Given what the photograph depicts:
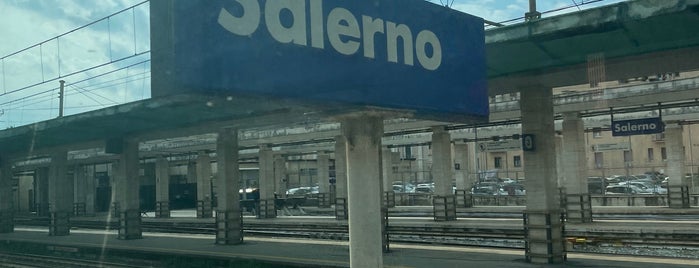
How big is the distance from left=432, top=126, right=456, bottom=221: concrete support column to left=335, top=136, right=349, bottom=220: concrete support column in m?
4.83

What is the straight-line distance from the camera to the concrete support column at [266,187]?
134 feet

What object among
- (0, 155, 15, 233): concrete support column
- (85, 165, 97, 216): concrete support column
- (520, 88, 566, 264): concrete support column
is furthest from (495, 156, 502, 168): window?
(520, 88, 566, 264): concrete support column

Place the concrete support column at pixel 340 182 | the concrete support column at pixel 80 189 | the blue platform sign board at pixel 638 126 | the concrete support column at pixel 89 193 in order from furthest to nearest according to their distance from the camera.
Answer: the concrete support column at pixel 89 193, the concrete support column at pixel 80 189, the concrete support column at pixel 340 182, the blue platform sign board at pixel 638 126

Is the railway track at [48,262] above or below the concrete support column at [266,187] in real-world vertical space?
below

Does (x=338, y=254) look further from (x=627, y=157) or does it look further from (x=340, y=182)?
(x=627, y=157)

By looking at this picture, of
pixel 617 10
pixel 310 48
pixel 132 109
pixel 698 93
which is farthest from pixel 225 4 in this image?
pixel 698 93

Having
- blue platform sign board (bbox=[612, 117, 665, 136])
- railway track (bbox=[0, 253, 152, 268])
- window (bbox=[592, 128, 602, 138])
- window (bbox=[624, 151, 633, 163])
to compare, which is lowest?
railway track (bbox=[0, 253, 152, 268])

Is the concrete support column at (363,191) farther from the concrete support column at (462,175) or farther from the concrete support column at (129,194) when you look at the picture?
the concrete support column at (462,175)

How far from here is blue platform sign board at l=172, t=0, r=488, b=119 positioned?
775 cm

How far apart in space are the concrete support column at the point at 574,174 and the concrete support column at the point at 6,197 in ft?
96.1

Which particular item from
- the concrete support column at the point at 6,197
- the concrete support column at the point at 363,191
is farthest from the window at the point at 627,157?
the concrete support column at the point at 363,191

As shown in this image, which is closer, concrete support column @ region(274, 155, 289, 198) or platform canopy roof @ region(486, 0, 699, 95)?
platform canopy roof @ region(486, 0, 699, 95)

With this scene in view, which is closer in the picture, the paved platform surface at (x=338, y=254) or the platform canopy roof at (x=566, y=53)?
the platform canopy roof at (x=566, y=53)

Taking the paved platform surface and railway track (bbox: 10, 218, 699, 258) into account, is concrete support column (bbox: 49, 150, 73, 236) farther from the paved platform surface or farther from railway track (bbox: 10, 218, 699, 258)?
the paved platform surface
